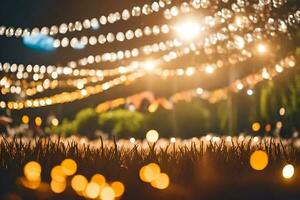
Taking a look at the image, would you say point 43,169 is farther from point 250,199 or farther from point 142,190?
point 250,199

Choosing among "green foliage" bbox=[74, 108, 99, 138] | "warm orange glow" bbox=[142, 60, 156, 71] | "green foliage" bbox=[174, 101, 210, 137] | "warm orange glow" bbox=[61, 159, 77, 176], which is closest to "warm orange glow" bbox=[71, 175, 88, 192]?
"warm orange glow" bbox=[61, 159, 77, 176]

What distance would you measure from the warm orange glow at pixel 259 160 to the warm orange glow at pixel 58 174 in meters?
1.47

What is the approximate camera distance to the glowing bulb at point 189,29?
36.6 feet

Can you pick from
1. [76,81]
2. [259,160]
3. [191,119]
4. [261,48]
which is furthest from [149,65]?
[259,160]

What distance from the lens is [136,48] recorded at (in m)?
15.3

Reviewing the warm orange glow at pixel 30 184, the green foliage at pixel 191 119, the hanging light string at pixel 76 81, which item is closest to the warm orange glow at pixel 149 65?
the hanging light string at pixel 76 81

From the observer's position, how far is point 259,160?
5.07m

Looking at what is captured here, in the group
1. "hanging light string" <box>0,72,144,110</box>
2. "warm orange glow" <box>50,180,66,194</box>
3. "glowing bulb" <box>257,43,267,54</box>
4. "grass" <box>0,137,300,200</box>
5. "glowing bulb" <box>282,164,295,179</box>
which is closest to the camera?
"warm orange glow" <box>50,180,66,194</box>

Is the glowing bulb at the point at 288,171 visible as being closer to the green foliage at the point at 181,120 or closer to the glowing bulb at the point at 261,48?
the glowing bulb at the point at 261,48

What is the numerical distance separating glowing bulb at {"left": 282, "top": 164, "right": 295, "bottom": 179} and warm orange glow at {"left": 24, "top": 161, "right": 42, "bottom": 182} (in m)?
1.75

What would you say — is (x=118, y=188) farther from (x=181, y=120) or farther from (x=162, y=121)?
(x=162, y=121)

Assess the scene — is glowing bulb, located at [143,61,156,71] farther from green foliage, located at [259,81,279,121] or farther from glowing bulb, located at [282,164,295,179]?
glowing bulb, located at [282,164,295,179]

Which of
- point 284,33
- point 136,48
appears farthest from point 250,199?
point 136,48

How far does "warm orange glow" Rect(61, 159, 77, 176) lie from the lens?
4552mm
